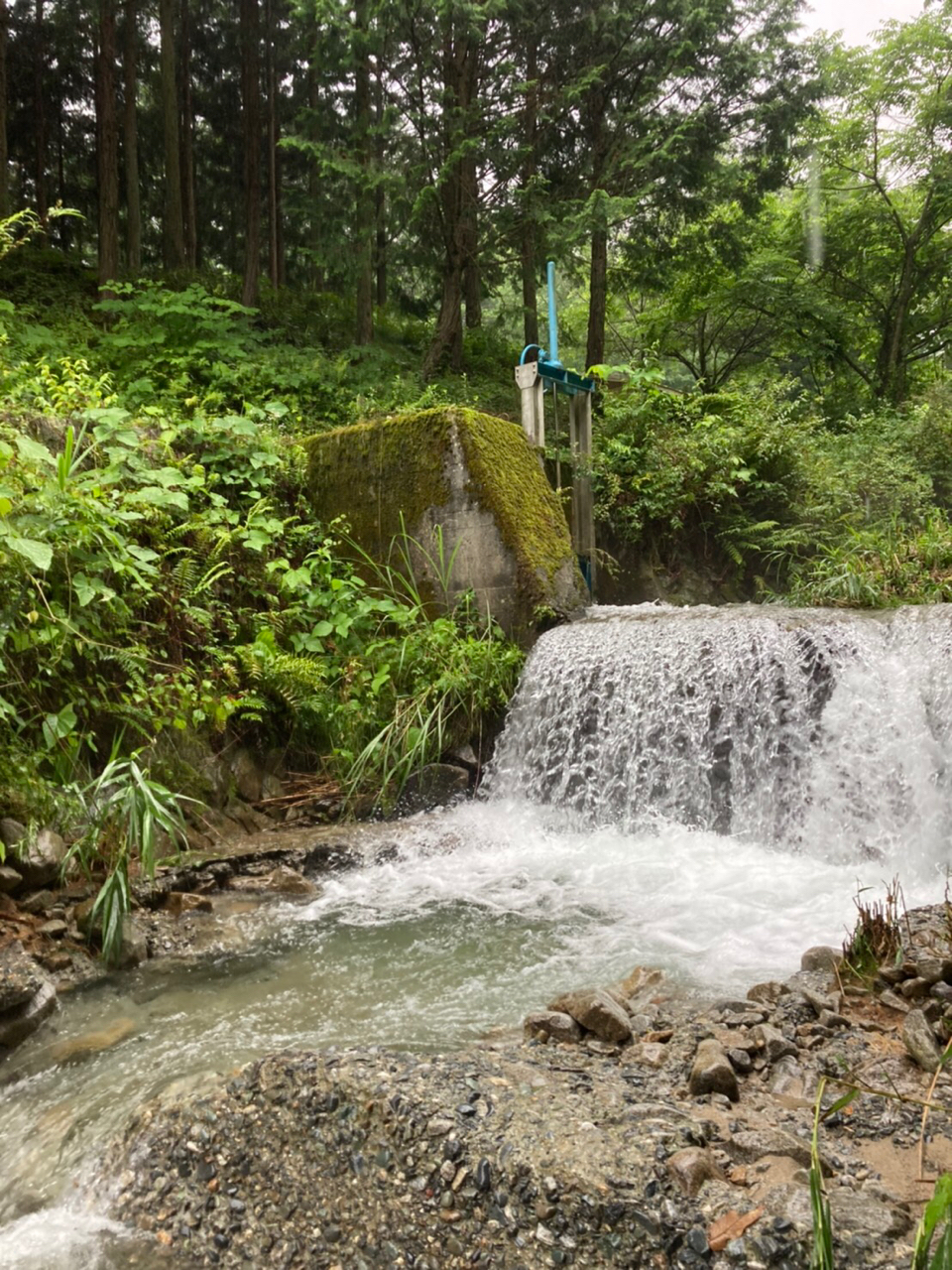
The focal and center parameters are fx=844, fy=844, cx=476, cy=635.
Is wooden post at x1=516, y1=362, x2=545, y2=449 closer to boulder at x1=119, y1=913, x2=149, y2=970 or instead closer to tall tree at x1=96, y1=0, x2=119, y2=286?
boulder at x1=119, y1=913, x2=149, y2=970

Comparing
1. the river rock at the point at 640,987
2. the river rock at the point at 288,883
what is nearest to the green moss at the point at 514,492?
the river rock at the point at 288,883

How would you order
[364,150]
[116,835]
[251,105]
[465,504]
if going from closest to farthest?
[116,835] → [465,504] → [364,150] → [251,105]

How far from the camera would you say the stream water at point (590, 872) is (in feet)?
9.07

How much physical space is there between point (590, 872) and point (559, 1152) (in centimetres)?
281

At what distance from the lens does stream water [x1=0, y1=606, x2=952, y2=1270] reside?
276 centimetres

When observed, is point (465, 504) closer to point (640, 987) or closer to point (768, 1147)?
point (640, 987)

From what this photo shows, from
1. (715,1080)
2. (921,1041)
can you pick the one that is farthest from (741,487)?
(715,1080)

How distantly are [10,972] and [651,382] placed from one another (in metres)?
10.4

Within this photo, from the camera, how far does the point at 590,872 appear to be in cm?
471

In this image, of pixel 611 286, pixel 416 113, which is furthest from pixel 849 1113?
pixel 611 286

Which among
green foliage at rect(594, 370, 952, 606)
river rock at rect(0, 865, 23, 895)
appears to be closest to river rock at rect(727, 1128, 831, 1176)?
river rock at rect(0, 865, 23, 895)

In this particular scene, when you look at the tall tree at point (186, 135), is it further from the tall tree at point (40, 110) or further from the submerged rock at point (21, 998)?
the submerged rock at point (21, 998)

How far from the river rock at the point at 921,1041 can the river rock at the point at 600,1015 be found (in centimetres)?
83

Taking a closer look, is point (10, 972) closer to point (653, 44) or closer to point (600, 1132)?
point (600, 1132)
